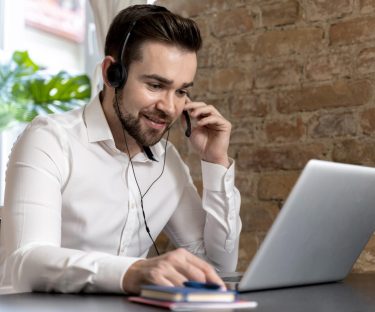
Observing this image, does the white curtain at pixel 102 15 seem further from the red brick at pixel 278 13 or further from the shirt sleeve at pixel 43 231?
the shirt sleeve at pixel 43 231

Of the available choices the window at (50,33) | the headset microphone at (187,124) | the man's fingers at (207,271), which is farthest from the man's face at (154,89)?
the window at (50,33)

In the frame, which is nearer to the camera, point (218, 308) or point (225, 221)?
point (218, 308)

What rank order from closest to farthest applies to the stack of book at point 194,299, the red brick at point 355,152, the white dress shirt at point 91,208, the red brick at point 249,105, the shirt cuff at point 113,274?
1. the stack of book at point 194,299
2. the shirt cuff at point 113,274
3. the white dress shirt at point 91,208
4. the red brick at point 355,152
5. the red brick at point 249,105

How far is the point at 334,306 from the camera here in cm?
122

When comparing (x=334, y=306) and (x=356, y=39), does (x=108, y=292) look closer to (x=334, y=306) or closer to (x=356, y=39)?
(x=334, y=306)

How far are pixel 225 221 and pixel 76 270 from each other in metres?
0.79

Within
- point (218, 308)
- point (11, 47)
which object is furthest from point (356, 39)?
point (11, 47)

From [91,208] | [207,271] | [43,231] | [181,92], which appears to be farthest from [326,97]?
[207,271]

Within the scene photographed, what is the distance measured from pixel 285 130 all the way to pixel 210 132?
556 millimetres

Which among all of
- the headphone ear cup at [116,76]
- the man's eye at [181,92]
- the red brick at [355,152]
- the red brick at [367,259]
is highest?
the headphone ear cup at [116,76]

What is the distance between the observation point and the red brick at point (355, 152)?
7.94 feet

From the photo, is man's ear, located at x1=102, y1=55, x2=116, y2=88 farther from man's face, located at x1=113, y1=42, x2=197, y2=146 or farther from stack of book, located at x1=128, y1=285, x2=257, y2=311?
stack of book, located at x1=128, y1=285, x2=257, y2=311

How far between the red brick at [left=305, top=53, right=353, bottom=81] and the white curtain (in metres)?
0.84

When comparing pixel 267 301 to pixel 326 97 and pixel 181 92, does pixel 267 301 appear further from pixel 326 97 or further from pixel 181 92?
pixel 326 97
